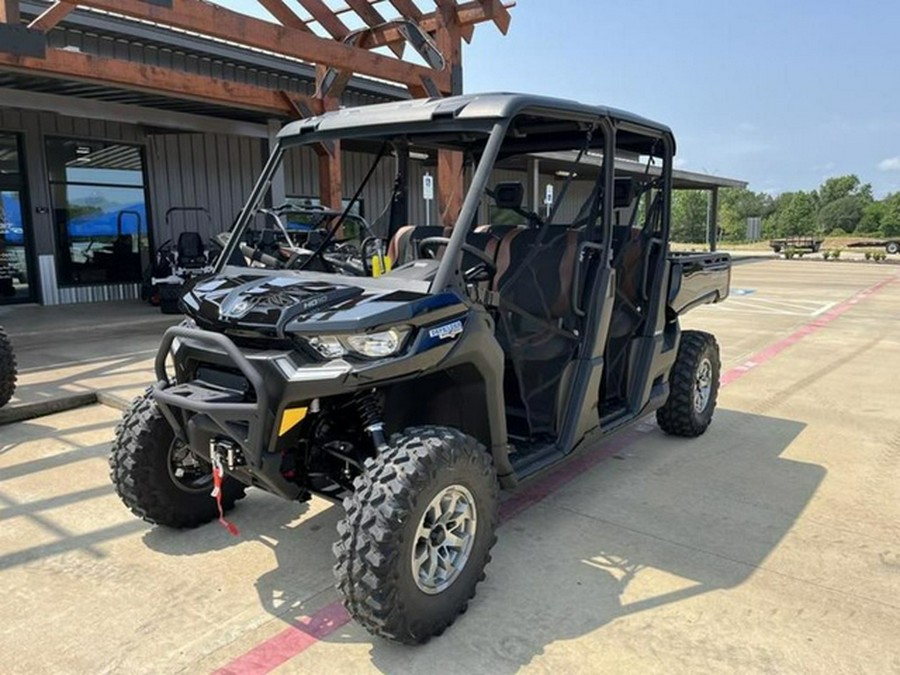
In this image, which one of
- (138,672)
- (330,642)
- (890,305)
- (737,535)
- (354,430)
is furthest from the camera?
(890,305)

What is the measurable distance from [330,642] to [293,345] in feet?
3.64

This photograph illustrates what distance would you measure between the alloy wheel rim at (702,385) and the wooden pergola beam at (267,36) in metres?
5.97

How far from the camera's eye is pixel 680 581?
296cm

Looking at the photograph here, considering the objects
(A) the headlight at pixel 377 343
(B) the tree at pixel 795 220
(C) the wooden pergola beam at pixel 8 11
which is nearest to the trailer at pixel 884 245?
(B) the tree at pixel 795 220

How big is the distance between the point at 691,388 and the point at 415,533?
2906 millimetres

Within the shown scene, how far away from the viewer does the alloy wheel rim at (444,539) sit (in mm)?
2541

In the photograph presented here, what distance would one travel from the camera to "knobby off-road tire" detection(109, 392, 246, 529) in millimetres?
3133

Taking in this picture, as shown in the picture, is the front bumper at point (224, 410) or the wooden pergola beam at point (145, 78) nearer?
the front bumper at point (224, 410)

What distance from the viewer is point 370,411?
2693 mm

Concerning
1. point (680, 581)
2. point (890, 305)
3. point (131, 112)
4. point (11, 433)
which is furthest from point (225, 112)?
point (890, 305)

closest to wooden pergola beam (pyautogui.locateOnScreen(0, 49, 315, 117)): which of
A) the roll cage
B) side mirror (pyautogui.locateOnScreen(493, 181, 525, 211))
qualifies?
the roll cage

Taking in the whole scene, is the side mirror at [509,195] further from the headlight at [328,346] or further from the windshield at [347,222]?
the headlight at [328,346]

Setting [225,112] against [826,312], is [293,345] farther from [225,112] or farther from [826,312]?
[826,312]

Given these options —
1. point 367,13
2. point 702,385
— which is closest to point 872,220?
point 367,13
